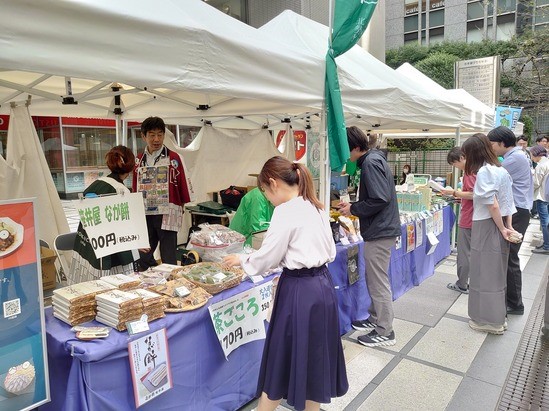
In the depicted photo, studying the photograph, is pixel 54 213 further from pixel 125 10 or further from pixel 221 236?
pixel 125 10

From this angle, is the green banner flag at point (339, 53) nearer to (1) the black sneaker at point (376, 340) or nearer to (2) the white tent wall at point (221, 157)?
(1) the black sneaker at point (376, 340)

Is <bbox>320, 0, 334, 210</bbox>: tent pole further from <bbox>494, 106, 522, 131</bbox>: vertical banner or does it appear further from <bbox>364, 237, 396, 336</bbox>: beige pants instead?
<bbox>494, 106, 522, 131</bbox>: vertical banner

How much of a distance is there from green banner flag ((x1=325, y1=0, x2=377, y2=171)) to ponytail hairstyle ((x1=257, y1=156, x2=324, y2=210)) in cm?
108

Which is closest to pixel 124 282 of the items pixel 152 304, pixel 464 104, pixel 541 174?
pixel 152 304

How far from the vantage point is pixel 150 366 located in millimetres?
1898

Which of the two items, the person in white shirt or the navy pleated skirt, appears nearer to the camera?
the navy pleated skirt

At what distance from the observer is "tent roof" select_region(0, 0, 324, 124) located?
1473mm

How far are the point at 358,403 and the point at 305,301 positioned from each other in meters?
1.19

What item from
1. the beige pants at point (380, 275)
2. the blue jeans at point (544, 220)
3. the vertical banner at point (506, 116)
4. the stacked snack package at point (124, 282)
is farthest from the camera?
the vertical banner at point (506, 116)

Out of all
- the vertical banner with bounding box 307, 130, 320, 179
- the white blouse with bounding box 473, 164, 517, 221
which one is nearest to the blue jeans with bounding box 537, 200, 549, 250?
the vertical banner with bounding box 307, 130, 320, 179

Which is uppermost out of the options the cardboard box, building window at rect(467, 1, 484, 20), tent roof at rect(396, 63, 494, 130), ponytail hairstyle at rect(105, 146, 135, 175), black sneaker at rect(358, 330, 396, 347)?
building window at rect(467, 1, 484, 20)

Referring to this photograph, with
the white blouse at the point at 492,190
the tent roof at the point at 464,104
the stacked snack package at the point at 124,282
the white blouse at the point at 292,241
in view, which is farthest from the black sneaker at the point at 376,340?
the tent roof at the point at 464,104

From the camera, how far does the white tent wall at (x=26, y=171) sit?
11.4 ft

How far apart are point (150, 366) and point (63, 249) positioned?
1896 millimetres
